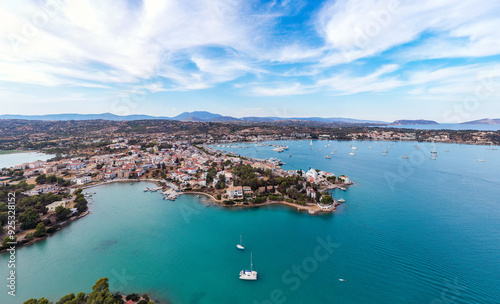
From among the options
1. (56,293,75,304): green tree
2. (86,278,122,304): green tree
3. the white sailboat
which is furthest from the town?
(86,278,122,304): green tree

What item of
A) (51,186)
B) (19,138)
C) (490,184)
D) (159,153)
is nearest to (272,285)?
(51,186)

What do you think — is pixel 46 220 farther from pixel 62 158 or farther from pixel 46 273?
pixel 62 158

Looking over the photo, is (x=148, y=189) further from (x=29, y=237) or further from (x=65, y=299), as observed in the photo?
(x=65, y=299)

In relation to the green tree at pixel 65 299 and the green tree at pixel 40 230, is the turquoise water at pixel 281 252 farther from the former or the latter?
the green tree at pixel 65 299

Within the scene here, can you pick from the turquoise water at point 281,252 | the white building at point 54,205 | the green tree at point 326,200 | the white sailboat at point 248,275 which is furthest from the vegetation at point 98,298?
the green tree at point 326,200

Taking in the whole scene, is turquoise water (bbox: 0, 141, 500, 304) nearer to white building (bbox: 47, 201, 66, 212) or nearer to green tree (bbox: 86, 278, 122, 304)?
green tree (bbox: 86, 278, 122, 304)

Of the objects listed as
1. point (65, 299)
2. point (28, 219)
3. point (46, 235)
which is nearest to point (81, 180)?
point (28, 219)
